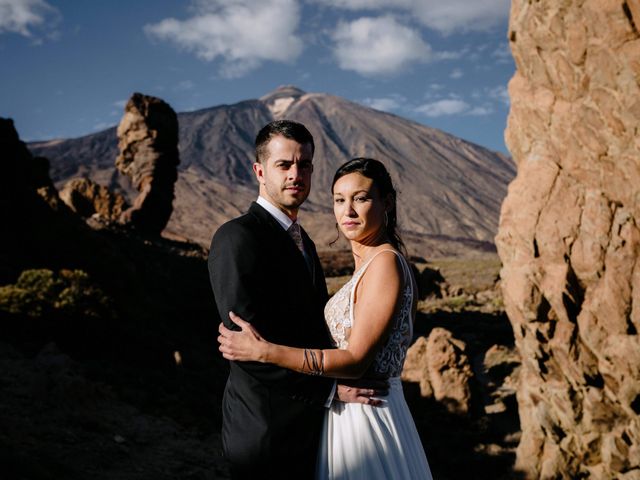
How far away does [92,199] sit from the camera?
26.3m

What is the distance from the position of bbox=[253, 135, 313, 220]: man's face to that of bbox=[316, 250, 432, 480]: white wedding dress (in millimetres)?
431

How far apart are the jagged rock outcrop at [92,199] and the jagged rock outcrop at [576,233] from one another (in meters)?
22.2

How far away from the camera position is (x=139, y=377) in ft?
33.4

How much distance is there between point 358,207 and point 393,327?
554 mm

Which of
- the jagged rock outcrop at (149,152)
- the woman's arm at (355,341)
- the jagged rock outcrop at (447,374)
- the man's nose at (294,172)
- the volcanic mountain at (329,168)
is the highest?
the volcanic mountain at (329,168)

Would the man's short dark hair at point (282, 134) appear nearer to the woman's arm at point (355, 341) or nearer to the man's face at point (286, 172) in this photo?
the man's face at point (286, 172)

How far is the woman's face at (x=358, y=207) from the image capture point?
2426 millimetres

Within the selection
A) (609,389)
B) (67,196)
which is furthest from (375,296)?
(67,196)

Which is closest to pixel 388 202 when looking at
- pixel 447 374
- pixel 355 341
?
pixel 355 341

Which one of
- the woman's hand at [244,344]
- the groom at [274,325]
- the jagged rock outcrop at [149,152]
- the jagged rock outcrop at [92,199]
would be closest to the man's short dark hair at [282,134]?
the groom at [274,325]

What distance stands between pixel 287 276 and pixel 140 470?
5584 mm

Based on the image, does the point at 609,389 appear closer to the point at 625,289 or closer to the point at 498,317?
the point at 625,289

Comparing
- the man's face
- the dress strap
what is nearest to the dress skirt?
the dress strap

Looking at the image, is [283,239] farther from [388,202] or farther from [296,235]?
[388,202]
